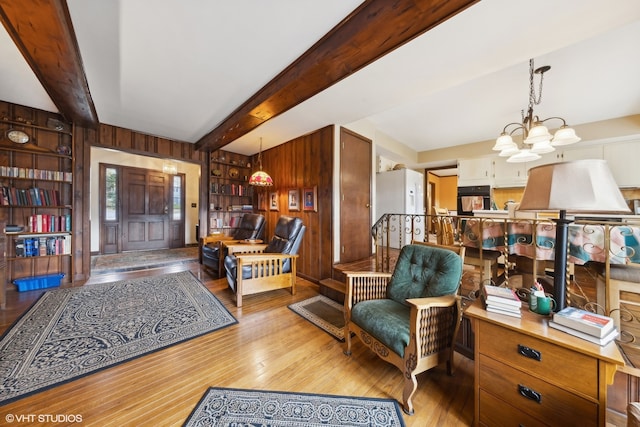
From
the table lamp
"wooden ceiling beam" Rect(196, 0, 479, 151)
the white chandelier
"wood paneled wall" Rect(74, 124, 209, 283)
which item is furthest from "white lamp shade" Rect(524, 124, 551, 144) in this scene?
"wood paneled wall" Rect(74, 124, 209, 283)

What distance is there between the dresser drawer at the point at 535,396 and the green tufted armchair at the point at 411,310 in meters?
0.32

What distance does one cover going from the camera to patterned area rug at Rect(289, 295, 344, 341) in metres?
2.35

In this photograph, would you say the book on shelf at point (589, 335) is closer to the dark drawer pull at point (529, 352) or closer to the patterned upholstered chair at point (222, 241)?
the dark drawer pull at point (529, 352)

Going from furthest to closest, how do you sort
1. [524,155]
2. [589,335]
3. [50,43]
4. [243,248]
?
[243,248] → [524,155] → [50,43] → [589,335]

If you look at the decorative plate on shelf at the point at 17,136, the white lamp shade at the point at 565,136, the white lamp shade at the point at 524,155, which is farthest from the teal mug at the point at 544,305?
the decorative plate on shelf at the point at 17,136

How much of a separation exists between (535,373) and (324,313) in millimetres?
1912

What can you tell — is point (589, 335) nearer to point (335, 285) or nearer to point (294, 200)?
point (335, 285)

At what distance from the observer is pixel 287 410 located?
1.39 meters

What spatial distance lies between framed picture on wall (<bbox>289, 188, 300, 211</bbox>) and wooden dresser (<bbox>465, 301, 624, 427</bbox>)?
3.15 metres

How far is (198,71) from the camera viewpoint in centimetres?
230

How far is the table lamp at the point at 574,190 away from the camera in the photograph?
3.36 ft

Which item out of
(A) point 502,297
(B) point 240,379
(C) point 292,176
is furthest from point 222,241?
(A) point 502,297

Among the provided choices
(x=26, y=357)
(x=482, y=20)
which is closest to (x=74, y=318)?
(x=26, y=357)

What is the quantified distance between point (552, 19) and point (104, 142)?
570 cm
